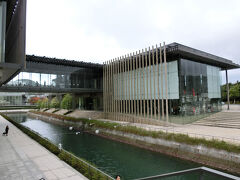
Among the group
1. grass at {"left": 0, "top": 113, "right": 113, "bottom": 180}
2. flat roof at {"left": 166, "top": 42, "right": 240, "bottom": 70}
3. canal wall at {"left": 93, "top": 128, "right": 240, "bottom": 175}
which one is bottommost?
canal wall at {"left": 93, "top": 128, "right": 240, "bottom": 175}

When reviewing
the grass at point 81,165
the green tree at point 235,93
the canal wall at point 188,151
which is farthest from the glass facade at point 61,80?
the green tree at point 235,93

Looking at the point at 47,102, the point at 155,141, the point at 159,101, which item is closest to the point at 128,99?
the point at 159,101

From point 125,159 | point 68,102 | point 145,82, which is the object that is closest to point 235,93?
point 145,82

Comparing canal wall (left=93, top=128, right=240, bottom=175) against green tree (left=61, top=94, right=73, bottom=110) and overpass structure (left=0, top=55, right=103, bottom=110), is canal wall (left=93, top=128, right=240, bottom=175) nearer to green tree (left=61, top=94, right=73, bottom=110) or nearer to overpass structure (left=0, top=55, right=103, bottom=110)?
overpass structure (left=0, top=55, right=103, bottom=110)

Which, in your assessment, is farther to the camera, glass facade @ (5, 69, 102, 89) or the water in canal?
glass facade @ (5, 69, 102, 89)

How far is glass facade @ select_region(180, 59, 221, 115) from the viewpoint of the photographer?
23062 mm

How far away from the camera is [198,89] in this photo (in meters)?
25.1

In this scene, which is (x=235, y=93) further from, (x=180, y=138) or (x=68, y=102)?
(x=68, y=102)

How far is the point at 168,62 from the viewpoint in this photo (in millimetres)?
23875

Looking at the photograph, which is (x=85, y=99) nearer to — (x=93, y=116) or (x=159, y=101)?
(x=93, y=116)

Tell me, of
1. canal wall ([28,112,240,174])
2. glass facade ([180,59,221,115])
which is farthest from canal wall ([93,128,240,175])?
glass facade ([180,59,221,115])

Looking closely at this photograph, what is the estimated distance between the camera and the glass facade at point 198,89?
75.7ft

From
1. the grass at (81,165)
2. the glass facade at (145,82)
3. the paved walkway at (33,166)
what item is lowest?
the paved walkway at (33,166)

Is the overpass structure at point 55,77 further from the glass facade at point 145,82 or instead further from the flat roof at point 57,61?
the glass facade at point 145,82
